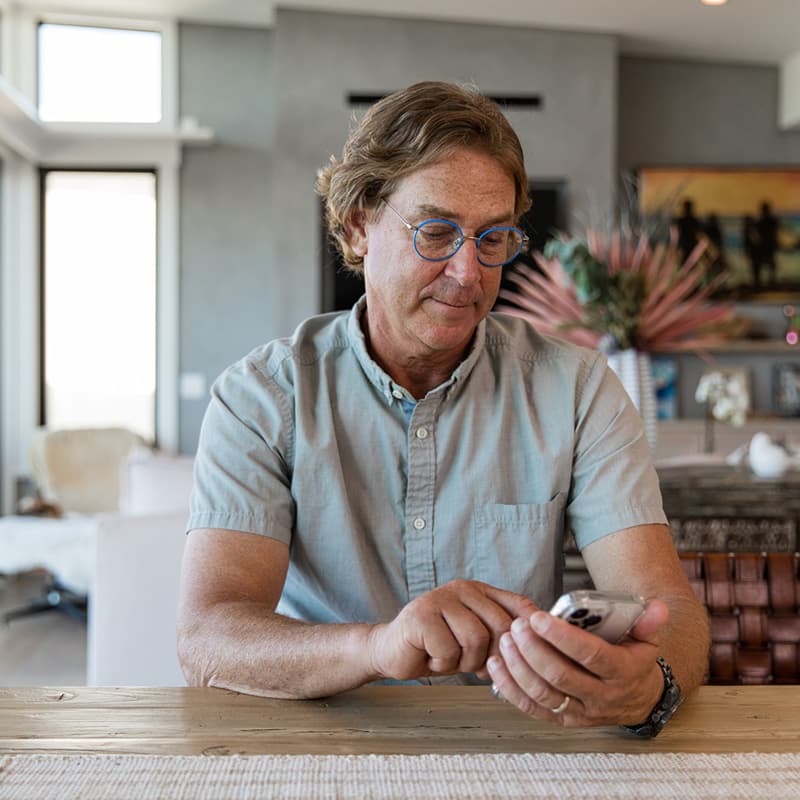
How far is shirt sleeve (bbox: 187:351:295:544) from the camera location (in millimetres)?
1352

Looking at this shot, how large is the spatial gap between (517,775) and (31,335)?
19.7ft

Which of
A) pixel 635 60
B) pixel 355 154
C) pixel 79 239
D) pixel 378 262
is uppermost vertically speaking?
pixel 635 60

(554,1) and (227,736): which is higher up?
(554,1)

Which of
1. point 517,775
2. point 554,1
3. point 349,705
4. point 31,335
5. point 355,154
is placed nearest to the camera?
point 517,775

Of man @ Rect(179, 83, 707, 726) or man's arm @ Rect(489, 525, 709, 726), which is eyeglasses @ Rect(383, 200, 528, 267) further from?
man's arm @ Rect(489, 525, 709, 726)

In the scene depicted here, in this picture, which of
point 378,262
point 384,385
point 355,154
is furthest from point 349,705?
point 355,154

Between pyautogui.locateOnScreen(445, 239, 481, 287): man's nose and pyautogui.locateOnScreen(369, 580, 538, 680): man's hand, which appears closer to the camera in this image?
pyautogui.locateOnScreen(369, 580, 538, 680): man's hand

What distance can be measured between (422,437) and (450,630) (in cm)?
49

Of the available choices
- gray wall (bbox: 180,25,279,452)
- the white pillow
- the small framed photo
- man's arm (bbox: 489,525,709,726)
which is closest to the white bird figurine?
the white pillow

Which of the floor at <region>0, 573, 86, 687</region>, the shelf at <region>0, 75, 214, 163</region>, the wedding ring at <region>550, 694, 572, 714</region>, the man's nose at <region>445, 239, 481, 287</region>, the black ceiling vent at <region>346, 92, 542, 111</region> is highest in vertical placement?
the black ceiling vent at <region>346, 92, 542, 111</region>

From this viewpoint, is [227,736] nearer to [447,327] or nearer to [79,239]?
[447,327]

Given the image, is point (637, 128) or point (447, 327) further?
point (637, 128)

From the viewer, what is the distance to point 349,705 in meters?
1.09

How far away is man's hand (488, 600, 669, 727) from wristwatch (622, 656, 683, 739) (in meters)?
0.01
